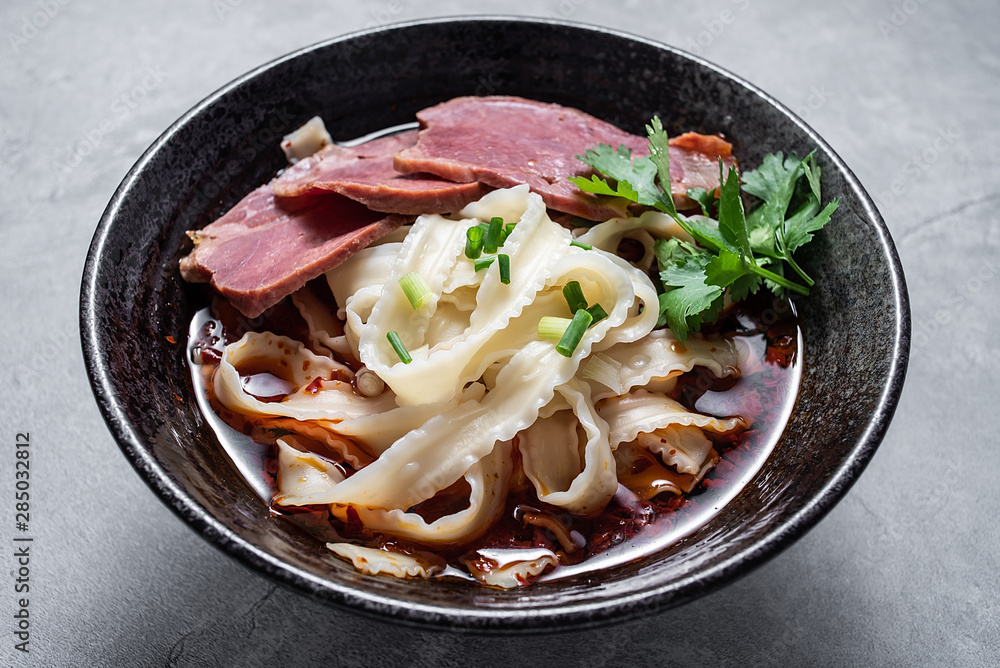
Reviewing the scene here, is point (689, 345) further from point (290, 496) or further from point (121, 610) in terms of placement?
point (121, 610)

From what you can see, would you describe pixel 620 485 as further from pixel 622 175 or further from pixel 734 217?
pixel 622 175

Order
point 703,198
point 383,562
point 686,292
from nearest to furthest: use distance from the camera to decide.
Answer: point 383,562, point 686,292, point 703,198

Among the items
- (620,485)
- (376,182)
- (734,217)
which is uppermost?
(376,182)

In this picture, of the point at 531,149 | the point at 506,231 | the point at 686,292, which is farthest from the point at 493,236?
the point at 686,292

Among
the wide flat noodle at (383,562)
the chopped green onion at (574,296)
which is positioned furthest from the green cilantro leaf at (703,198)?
the wide flat noodle at (383,562)

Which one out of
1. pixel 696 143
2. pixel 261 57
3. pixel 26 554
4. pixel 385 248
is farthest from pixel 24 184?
pixel 696 143

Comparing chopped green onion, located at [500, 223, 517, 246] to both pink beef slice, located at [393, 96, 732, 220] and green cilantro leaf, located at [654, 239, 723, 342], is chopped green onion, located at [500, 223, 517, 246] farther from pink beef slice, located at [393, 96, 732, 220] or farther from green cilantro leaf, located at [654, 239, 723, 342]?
green cilantro leaf, located at [654, 239, 723, 342]
